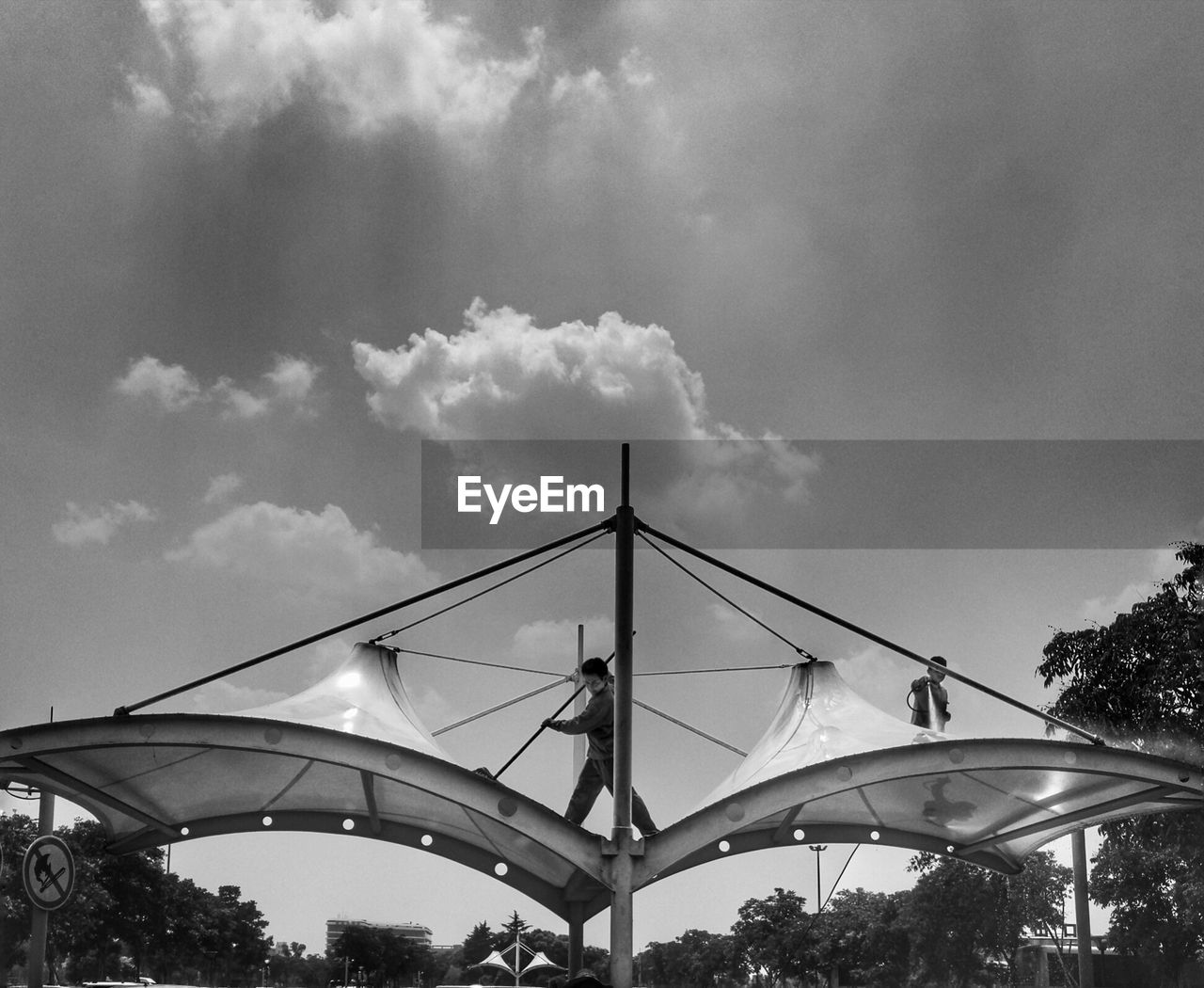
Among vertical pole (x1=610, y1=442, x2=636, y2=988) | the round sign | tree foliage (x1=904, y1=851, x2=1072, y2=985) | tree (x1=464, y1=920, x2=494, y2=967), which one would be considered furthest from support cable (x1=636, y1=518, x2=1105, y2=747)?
tree (x1=464, y1=920, x2=494, y2=967)

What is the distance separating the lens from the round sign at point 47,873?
38.7ft

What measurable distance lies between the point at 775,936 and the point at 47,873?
8464cm

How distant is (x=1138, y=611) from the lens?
74.3 ft

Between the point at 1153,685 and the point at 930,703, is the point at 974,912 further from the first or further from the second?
the point at 930,703

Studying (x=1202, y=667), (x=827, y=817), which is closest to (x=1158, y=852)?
(x=1202, y=667)

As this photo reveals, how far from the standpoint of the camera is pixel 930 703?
13.3m

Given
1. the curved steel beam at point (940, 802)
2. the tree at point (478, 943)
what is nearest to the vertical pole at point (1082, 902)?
the curved steel beam at point (940, 802)

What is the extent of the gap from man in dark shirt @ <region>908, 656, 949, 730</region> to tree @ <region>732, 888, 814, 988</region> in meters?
78.3

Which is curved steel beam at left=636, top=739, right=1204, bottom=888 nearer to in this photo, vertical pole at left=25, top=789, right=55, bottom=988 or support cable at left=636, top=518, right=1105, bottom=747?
support cable at left=636, top=518, right=1105, bottom=747

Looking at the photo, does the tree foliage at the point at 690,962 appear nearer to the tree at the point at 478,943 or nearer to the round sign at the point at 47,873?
the tree at the point at 478,943

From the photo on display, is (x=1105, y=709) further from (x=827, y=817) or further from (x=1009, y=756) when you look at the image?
(x=1009, y=756)

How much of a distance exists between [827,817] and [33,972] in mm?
9204

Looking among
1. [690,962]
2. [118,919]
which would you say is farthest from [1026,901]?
[690,962]

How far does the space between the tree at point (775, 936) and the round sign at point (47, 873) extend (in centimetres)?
8079
